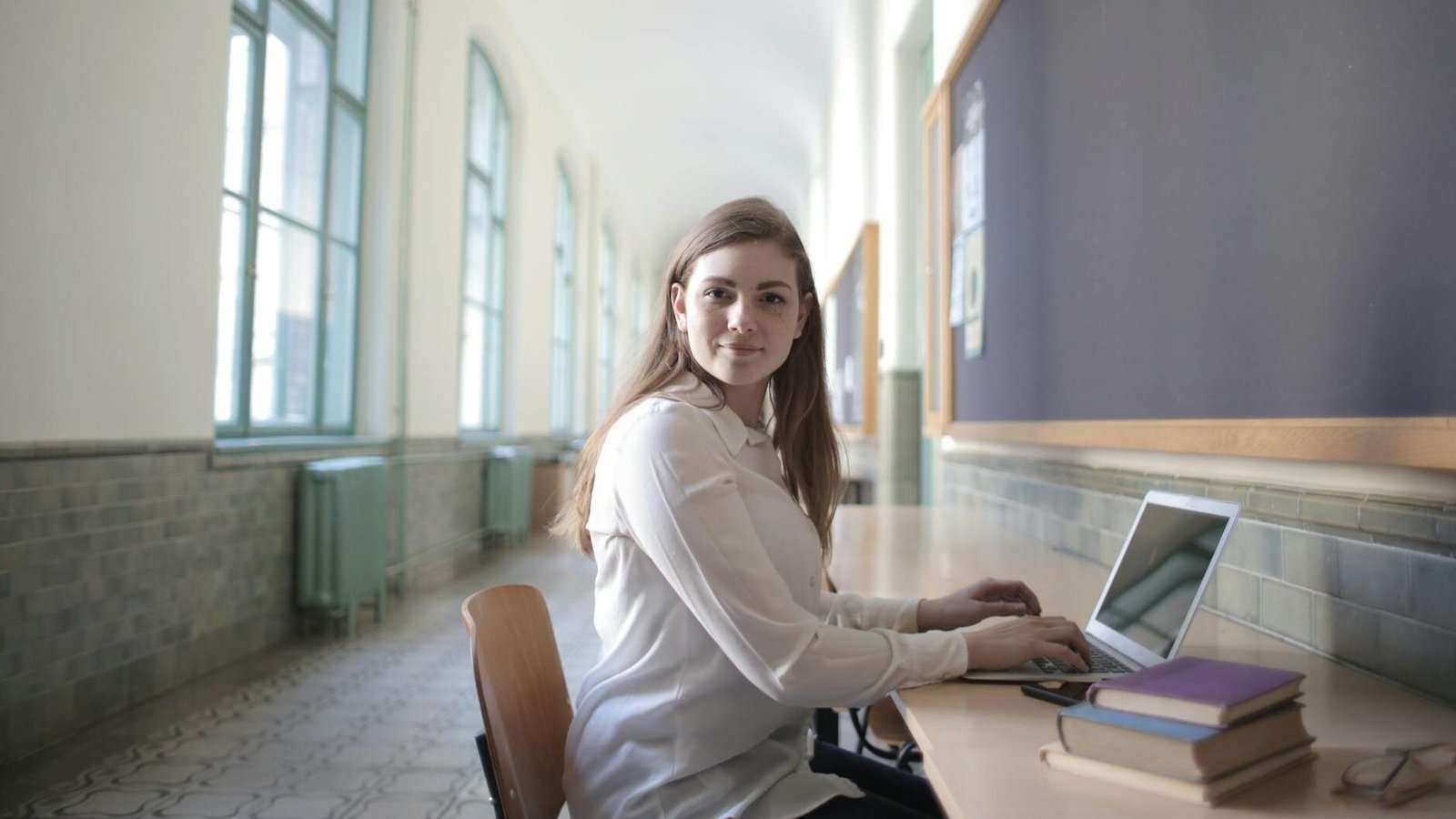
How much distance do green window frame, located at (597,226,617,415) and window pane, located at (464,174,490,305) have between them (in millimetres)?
6112

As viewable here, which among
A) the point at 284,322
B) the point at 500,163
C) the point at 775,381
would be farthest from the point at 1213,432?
the point at 500,163

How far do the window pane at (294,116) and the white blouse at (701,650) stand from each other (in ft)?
13.2

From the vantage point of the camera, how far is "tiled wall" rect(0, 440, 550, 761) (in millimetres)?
2752

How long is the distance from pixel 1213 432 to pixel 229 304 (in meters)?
4.10

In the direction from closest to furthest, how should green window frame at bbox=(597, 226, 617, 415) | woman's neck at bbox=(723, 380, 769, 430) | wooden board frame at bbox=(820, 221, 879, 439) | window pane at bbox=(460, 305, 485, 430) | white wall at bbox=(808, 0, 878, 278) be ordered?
woman's neck at bbox=(723, 380, 769, 430) < wooden board frame at bbox=(820, 221, 879, 439) < white wall at bbox=(808, 0, 878, 278) < window pane at bbox=(460, 305, 485, 430) < green window frame at bbox=(597, 226, 617, 415)

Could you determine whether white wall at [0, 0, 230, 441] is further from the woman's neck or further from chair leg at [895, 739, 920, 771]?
chair leg at [895, 739, 920, 771]

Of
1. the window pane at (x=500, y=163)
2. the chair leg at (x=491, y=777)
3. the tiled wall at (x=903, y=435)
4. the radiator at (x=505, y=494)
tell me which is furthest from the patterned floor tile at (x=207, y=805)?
the window pane at (x=500, y=163)

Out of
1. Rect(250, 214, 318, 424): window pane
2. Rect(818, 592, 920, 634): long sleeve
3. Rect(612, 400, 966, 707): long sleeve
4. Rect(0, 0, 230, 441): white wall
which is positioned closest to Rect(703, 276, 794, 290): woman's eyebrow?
Rect(612, 400, 966, 707): long sleeve

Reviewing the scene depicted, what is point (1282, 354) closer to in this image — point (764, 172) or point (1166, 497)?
point (1166, 497)

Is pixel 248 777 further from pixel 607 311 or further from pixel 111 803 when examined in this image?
pixel 607 311

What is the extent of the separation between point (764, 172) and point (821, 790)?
14.0 m

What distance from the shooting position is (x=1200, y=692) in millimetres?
810

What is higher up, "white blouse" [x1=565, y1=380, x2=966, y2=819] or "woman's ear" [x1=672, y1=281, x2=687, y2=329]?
"woman's ear" [x1=672, y1=281, x2=687, y2=329]

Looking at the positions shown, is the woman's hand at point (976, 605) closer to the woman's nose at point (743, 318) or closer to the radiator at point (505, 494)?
the woman's nose at point (743, 318)
